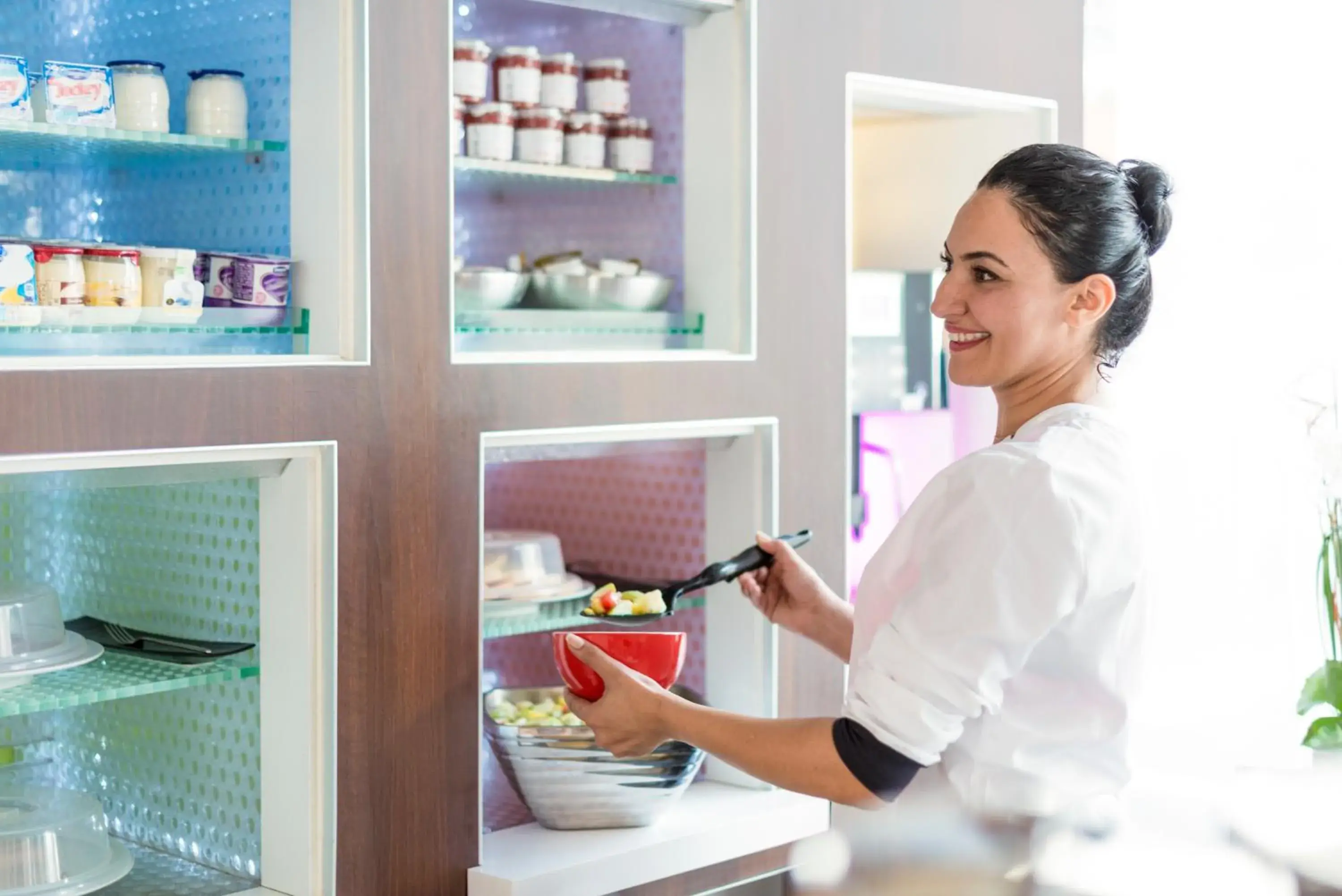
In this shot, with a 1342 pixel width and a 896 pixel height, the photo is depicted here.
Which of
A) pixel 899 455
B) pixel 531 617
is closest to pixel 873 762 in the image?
pixel 531 617

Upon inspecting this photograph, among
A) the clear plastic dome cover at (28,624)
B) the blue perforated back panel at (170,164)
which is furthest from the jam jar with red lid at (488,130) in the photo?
the clear plastic dome cover at (28,624)

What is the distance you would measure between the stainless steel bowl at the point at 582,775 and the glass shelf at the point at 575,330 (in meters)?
0.49

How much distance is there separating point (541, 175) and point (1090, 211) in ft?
2.72

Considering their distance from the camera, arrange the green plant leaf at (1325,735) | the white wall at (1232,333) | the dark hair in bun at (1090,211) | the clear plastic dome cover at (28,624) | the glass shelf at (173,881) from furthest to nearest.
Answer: the white wall at (1232,333)
the green plant leaf at (1325,735)
the glass shelf at (173,881)
the clear plastic dome cover at (28,624)
the dark hair in bun at (1090,211)

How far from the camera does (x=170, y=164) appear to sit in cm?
192

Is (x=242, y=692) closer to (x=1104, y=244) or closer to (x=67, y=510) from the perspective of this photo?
(x=67, y=510)

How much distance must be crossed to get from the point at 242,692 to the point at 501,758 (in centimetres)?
39

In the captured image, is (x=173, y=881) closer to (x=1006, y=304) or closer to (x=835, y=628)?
(x=835, y=628)

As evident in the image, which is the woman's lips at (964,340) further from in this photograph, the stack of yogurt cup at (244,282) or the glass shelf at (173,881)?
the glass shelf at (173,881)

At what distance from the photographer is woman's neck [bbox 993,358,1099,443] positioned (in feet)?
5.26

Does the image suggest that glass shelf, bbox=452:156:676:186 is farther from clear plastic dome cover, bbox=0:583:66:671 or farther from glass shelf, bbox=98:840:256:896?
glass shelf, bbox=98:840:256:896

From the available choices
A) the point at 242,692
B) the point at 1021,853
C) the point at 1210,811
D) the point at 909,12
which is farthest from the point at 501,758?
the point at 909,12

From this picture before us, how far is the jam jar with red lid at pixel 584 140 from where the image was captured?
2197 mm

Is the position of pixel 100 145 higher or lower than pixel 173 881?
higher
